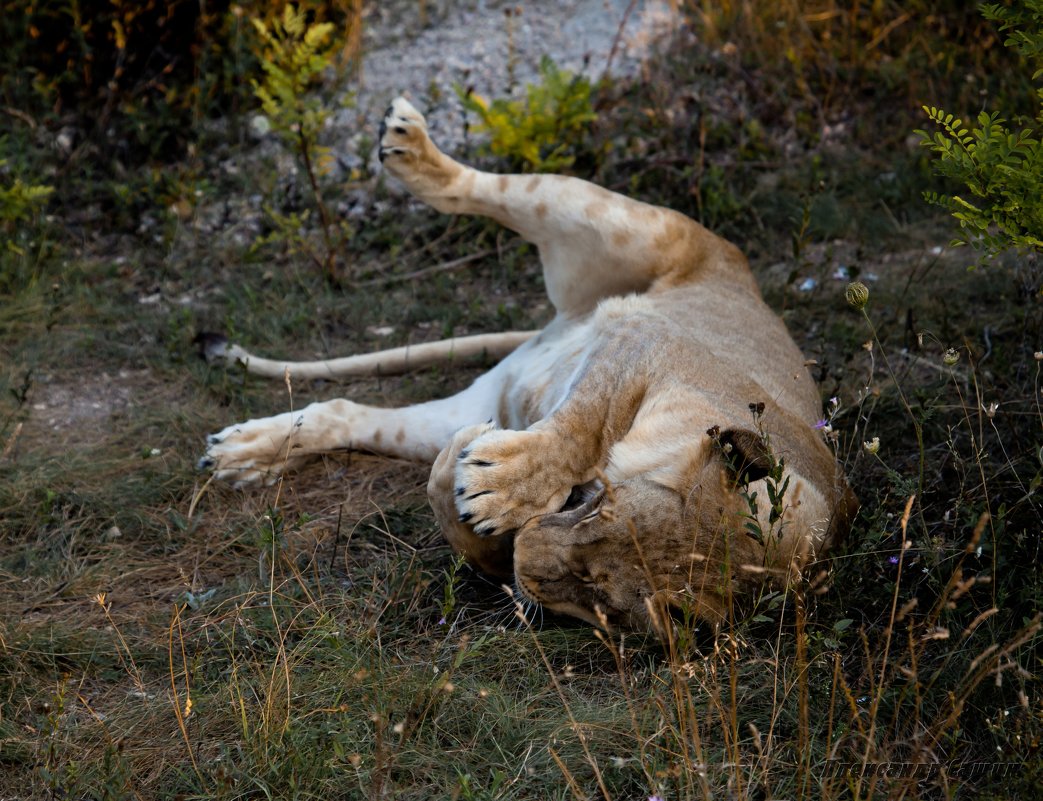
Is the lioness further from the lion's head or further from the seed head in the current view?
the seed head

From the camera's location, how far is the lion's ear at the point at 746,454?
2895 millimetres

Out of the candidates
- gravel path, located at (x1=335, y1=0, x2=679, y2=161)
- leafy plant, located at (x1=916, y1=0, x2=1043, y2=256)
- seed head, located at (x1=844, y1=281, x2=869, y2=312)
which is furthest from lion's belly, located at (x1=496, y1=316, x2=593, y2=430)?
gravel path, located at (x1=335, y1=0, x2=679, y2=161)

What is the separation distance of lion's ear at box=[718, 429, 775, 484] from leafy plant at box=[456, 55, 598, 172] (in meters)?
3.18

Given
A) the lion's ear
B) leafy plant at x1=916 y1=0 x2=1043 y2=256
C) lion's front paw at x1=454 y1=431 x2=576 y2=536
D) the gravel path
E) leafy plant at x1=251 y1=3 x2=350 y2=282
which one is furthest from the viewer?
the gravel path

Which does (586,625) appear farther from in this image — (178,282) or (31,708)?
(178,282)

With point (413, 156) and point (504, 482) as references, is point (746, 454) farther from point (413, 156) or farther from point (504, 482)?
point (413, 156)

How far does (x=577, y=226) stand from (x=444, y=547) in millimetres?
1646

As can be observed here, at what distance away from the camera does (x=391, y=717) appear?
2.77 metres

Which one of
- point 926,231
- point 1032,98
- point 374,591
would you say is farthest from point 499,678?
point 1032,98

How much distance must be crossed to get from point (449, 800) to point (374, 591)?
100 centimetres

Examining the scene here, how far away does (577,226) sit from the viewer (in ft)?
15.5

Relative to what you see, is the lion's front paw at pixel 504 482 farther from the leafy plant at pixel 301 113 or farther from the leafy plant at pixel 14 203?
the leafy plant at pixel 14 203

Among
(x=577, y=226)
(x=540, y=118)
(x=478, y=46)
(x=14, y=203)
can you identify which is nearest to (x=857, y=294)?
(x=577, y=226)

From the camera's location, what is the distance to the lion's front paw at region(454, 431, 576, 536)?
313 centimetres
